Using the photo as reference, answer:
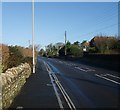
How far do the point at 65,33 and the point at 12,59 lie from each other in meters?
72.3

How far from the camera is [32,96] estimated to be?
1400cm

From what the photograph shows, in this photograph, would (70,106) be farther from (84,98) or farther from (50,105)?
(84,98)

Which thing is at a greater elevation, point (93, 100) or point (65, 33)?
point (65, 33)

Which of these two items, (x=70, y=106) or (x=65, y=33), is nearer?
(x=70, y=106)

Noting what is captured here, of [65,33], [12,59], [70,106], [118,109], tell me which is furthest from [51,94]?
[65,33]

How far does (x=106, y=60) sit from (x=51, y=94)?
3078cm

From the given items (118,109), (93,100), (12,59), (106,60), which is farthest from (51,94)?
(106,60)

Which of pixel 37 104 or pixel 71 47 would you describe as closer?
pixel 37 104

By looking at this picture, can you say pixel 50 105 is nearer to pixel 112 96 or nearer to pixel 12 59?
pixel 112 96

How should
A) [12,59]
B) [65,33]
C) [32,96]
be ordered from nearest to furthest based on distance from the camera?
[32,96], [12,59], [65,33]

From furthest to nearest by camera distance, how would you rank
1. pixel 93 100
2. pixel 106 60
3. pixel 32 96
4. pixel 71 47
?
pixel 71 47
pixel 106 60
pixel 32 96
pixel 93 100

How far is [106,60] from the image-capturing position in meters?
44.7

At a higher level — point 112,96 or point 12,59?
point 12,59

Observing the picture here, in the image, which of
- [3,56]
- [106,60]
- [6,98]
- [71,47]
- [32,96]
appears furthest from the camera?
[71,47]
